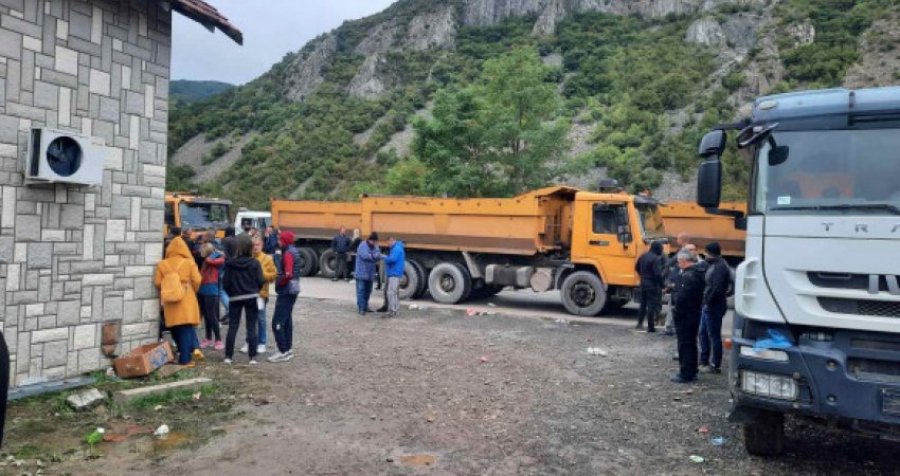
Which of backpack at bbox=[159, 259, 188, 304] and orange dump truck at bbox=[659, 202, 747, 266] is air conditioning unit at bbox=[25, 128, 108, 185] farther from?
orange dump truck at bbox=[659, 202, 747, 266]

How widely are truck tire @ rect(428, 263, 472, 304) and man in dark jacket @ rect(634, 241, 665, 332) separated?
428 cm

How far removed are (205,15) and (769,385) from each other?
677 centimetres

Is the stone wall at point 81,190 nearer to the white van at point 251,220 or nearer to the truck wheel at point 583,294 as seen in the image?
the truck wheel at point 583,294

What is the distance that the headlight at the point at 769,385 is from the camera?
14.1 ft

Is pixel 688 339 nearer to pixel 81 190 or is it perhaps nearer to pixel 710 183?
pixel 710 183

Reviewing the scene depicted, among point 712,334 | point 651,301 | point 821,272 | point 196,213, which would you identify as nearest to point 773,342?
point 821,272

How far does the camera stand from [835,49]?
5025cm

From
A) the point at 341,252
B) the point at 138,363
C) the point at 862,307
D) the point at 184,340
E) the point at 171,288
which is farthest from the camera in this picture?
the point at 341,252

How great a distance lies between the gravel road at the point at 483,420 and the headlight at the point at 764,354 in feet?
2.97

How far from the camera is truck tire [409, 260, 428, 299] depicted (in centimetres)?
1482

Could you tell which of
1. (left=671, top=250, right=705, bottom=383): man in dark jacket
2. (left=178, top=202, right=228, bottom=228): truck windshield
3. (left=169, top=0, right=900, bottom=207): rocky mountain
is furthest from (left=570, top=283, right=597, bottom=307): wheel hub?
(left=169, top=0, right=900, bottom=207): rocky mountain

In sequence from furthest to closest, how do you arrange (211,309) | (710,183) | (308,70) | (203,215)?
(308,70) < (203,215) < (211,309) < (710,183)

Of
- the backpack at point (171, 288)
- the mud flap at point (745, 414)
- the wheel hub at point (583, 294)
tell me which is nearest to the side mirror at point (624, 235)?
the wheel hub at point (583, 294)

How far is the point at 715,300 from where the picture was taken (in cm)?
761
